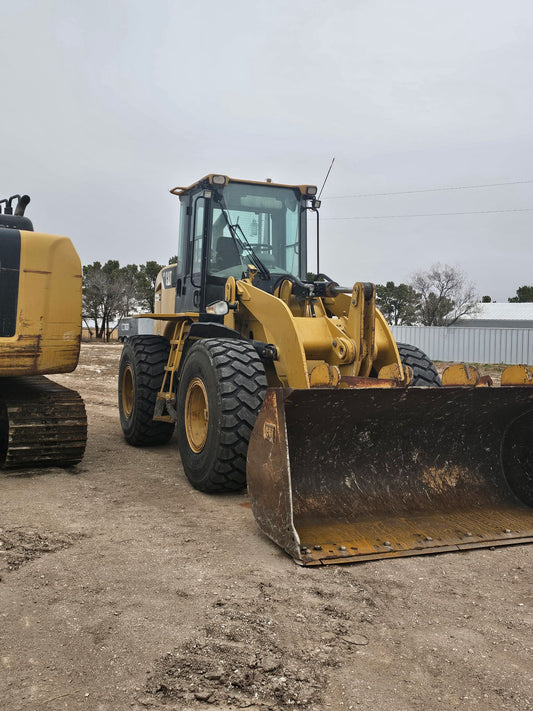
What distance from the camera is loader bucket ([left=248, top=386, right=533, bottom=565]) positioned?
156 inches

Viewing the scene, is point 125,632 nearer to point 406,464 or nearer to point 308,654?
point 308,654

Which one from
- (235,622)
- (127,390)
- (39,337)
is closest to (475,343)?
(127,390)

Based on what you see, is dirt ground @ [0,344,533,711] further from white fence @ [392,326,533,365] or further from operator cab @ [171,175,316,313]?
white fence @ [392,326,533,365]

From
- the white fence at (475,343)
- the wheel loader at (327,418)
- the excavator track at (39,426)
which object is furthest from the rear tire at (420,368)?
Answer: the white fence at (475,343)

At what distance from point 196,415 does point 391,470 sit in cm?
188

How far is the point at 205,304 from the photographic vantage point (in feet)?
21.5

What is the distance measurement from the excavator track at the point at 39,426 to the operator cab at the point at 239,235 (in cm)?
164

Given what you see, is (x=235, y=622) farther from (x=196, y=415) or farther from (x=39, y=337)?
(x=39, y=337)

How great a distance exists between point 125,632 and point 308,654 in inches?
31.1

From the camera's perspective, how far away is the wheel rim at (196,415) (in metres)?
5.55

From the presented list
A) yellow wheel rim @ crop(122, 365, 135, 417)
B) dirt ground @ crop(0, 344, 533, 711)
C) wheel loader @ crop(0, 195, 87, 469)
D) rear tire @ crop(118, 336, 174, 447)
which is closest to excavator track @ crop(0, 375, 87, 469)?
wheel loader @ crop(0, 195, 87, 469)

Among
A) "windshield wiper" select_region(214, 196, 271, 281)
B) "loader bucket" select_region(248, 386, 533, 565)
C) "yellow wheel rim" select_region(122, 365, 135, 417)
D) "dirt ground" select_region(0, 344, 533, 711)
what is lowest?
"dirt ground" select_region(0, 344, 533, 711)

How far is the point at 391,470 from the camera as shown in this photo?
465cm

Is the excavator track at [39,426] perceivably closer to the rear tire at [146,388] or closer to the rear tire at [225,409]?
the rear tire at [225,409]
